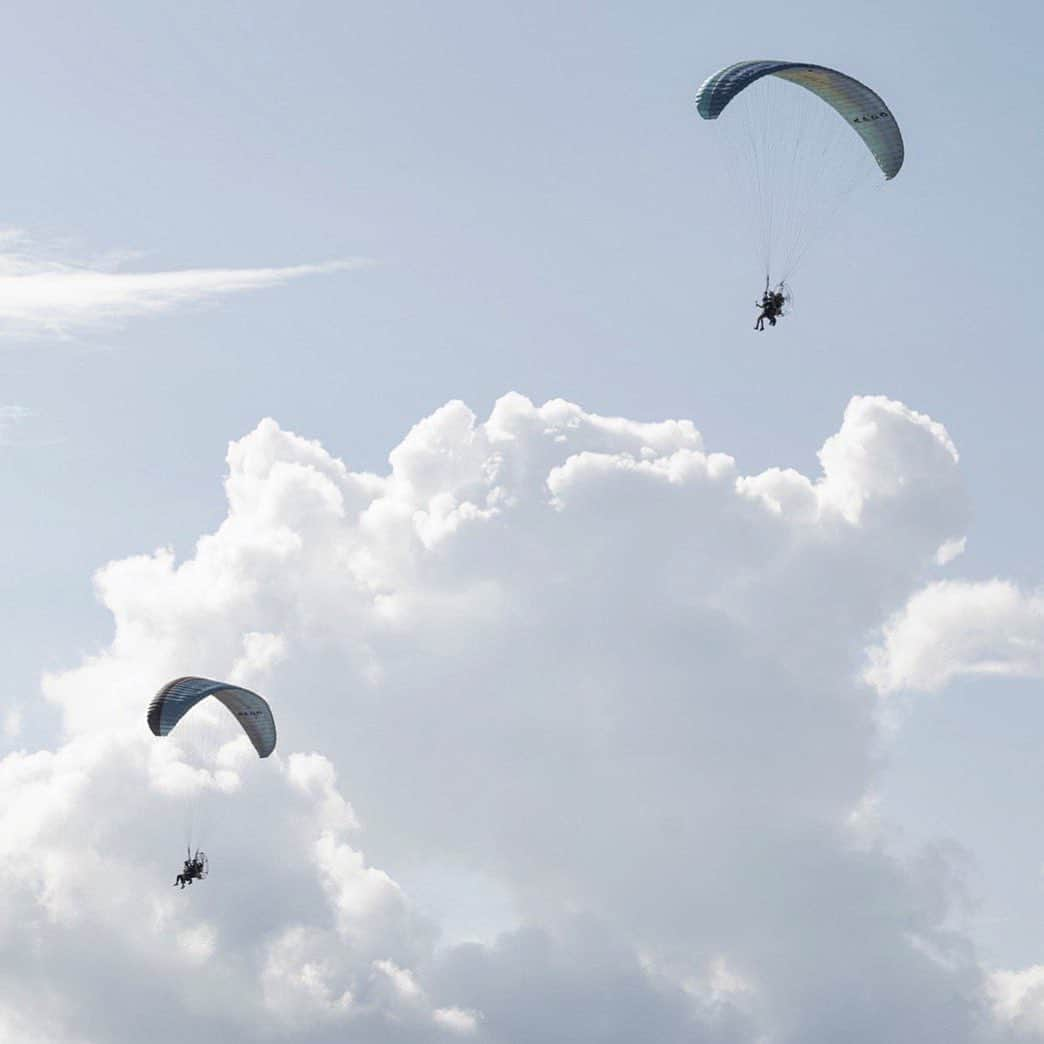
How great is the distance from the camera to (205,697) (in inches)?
4751

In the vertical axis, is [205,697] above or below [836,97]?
below

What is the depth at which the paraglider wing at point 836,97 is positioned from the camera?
9531cm

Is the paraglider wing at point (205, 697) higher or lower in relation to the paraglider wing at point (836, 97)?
lower

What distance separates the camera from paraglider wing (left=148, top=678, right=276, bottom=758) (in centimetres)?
11650

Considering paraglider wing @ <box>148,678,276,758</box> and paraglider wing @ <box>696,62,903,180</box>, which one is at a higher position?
paraglider wing @ <box>696,62,903,180</box>

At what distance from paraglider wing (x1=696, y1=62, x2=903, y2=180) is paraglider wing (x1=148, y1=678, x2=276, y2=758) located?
1880 inches

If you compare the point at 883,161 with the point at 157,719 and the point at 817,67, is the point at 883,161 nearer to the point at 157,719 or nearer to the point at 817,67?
the point at 817,67

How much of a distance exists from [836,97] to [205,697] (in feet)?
171

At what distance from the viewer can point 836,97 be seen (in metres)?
98.8

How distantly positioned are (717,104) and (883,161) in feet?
35.7

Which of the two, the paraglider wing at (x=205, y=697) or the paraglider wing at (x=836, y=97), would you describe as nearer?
the paraglider wing at (x=836, y=97)

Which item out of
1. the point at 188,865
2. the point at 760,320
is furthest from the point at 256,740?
the point at 760,320

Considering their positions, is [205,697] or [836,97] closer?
[836,97]

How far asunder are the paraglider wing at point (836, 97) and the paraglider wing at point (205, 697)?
47.8 m
